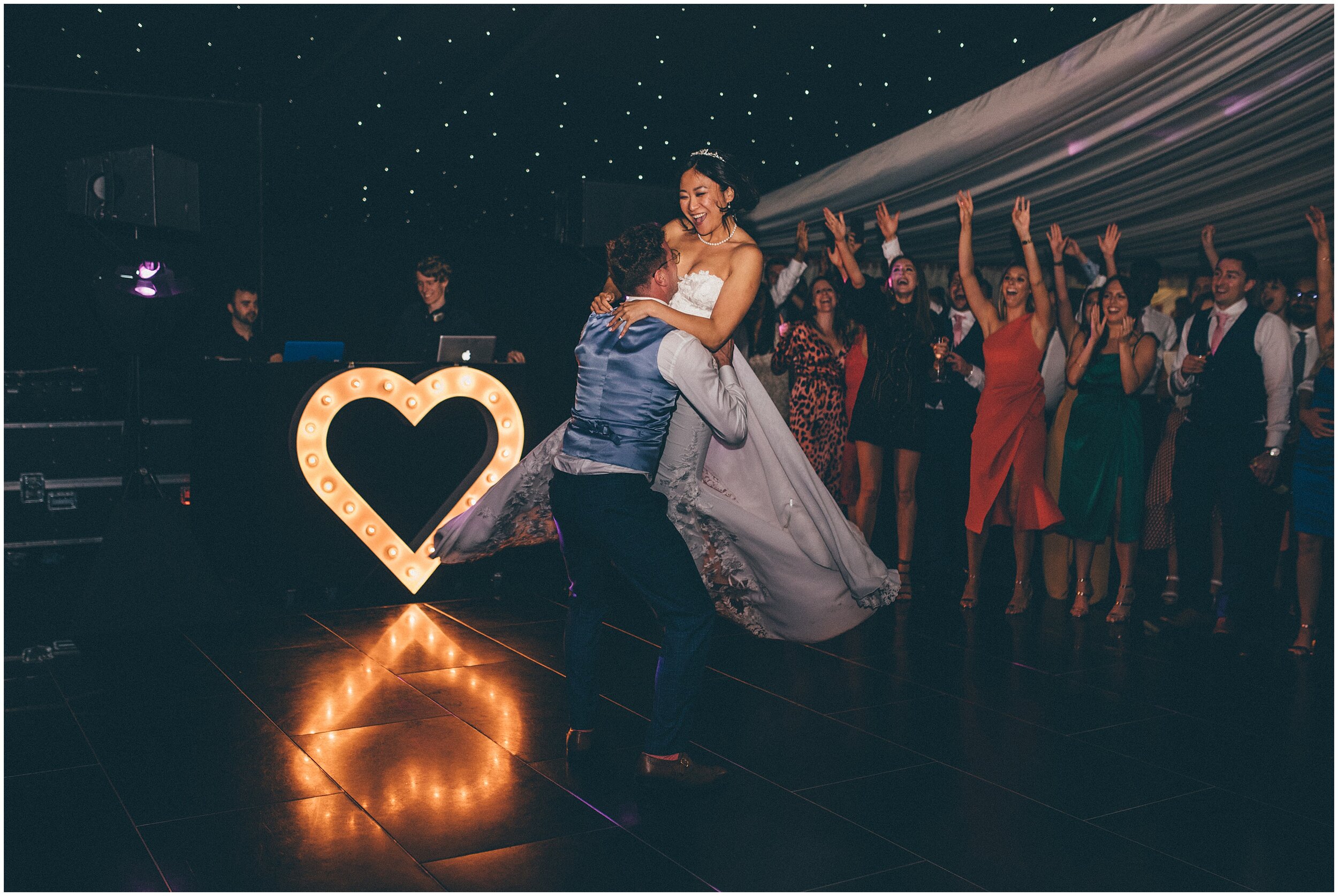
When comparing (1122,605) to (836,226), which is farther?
(836,226)

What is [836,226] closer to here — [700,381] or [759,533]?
[759,533]

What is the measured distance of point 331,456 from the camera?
507 cm

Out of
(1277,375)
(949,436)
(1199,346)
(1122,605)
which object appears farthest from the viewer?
(949,436)

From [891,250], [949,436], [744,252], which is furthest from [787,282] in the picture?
[744,252]

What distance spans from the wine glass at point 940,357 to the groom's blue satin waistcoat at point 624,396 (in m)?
2.87

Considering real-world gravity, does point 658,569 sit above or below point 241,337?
below

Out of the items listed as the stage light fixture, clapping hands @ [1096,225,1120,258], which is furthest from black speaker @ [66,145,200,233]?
clapping hands @ [1096,225,1120,258]

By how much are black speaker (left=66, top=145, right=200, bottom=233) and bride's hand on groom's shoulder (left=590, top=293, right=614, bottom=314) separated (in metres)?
2.57

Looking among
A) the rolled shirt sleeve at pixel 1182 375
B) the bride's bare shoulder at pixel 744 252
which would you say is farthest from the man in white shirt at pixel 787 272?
the bride's bare shoulder at pixel 744 252

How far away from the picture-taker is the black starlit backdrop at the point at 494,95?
5129 millimetres

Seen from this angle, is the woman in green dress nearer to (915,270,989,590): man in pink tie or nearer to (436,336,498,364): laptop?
(915,270,989,590): man in pink tie

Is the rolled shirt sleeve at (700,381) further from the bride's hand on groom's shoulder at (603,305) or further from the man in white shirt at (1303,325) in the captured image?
the man in white shirt at (1303,325)

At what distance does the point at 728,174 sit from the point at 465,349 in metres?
2.33

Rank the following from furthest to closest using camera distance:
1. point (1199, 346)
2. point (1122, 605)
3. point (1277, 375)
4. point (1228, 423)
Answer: point (1122, 605)
point (1199, 346)
point (1228, 423)
point (1277, 375)
